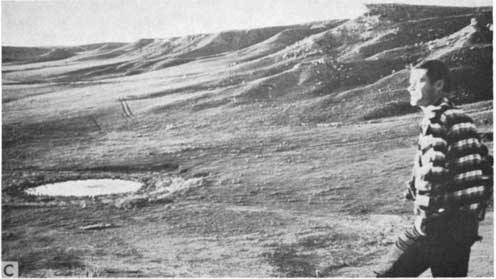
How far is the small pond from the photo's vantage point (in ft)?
14.7

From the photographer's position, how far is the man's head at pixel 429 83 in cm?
431

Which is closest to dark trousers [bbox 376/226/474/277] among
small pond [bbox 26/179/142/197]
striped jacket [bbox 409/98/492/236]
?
striped jacket [bbox 409/98/492/236]

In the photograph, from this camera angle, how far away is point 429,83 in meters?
4.38

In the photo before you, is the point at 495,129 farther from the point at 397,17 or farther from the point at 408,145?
the point at 397,17

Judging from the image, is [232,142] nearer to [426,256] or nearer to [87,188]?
[87,188]

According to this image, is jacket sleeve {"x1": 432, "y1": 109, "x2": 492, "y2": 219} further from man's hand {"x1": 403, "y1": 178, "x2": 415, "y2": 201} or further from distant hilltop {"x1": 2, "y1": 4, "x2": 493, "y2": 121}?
distant hilltop {"x1": 2, "y1": 4, "x2": 493, "y2": 121}

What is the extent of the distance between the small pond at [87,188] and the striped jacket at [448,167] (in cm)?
223

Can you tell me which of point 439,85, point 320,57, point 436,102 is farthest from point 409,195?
point 320,57

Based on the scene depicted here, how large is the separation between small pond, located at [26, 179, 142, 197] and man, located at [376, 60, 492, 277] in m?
2.12

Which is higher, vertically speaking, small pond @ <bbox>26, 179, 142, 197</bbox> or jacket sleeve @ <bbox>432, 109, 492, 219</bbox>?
small pond @ <bbox>26, 179, 142, 197</bbox>

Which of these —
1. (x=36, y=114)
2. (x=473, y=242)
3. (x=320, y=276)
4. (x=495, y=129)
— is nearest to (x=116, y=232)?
(x=36, y=114)

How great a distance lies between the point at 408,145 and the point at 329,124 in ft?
2.19

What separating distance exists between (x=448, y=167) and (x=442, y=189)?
0.18m

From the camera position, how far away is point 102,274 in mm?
4336
